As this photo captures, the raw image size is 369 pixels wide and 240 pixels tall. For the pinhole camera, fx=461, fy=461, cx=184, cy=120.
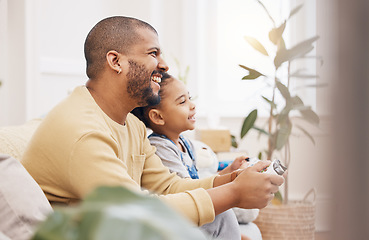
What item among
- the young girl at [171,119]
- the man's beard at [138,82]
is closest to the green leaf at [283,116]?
the young girl at [171,119]

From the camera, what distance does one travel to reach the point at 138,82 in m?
1.27

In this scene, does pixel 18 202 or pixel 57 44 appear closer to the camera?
pixel 18 202

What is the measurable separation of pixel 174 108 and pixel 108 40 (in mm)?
470

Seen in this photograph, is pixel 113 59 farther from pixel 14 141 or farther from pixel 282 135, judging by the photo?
pixel 282 135

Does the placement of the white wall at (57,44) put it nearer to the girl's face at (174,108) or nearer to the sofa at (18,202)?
the girl's face at (174,108)

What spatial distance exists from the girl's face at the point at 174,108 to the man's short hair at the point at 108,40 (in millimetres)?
400

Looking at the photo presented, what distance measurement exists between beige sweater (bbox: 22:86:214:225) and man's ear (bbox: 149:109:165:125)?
40 centimetres

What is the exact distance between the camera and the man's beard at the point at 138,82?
1.26 meters

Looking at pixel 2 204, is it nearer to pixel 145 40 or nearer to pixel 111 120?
pixel 111 120

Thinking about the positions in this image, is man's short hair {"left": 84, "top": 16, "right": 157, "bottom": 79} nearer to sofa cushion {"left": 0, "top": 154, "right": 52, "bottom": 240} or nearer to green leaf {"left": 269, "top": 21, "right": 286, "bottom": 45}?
sofa cushion {"left": 0, "top": 154, "right": 52, "bottom": 240}

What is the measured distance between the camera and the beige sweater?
3.14 feet

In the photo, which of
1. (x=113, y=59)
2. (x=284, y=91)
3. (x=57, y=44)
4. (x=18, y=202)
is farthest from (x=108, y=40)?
(x=57, y=44)

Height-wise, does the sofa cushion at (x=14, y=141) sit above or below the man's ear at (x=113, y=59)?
below

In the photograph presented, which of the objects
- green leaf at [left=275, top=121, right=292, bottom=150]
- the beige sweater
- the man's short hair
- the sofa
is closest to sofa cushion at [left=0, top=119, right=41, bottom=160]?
the beige sweater
